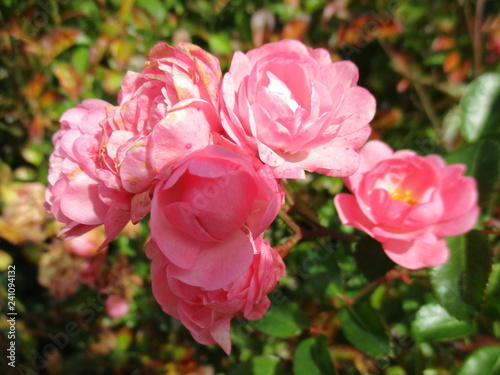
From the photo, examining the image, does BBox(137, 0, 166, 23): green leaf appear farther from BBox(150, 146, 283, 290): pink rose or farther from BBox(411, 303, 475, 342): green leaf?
BBox(411, 303, 475, 342): green leaf

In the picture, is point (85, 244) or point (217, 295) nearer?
point (217, 295)

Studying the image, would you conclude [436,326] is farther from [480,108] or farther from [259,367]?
[480,108]

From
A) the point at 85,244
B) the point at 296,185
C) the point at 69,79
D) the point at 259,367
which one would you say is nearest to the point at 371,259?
the point at 296,185

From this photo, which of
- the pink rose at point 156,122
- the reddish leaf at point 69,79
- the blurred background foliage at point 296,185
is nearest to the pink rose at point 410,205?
the blurred background foliage at point 296,185

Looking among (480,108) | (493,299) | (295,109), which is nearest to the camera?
(295,109)

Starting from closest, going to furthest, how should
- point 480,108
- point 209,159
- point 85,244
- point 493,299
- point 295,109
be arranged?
point 209,159, point 295,109, point 493,299, point 480,108, point 85,244

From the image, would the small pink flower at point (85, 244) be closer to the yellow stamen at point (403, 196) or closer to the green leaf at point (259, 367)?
the green leaf at point (259, 367)
